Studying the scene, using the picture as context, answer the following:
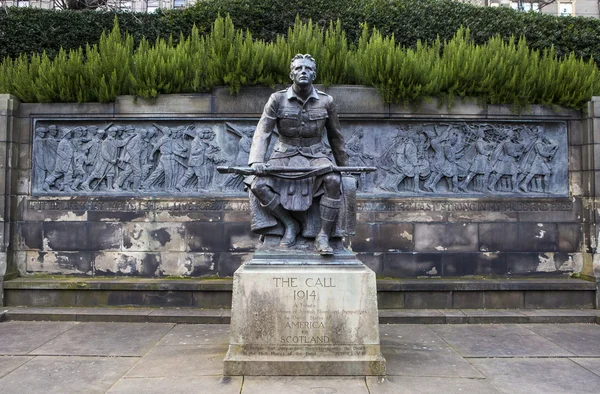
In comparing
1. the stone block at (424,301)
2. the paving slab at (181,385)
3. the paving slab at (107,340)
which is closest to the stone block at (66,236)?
the paving slab at (107,340)

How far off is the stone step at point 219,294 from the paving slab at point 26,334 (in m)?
0.93

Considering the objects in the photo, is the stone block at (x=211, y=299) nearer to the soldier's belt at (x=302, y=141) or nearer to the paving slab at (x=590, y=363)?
the soldier's belt at (x=302, y=141)

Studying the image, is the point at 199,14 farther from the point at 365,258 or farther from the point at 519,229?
the point at 519,229

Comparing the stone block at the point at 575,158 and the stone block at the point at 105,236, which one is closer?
the stone block at the point at 105,236

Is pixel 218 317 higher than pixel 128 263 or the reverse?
the reverse

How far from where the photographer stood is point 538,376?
18.9 feet

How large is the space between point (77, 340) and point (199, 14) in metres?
10.2

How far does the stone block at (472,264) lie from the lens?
970cm

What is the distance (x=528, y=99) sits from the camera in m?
9.90

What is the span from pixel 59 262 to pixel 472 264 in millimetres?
8229

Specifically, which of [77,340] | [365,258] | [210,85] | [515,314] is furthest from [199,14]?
[515,314]

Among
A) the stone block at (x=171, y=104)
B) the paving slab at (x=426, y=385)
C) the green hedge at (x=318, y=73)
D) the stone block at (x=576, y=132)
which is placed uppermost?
the green hedge at (x=318, y=73)

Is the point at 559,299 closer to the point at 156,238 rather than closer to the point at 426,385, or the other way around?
the point at 426,385

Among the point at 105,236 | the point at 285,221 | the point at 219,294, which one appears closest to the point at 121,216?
the point at 105,236
